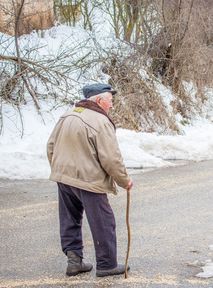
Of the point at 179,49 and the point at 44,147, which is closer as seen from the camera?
the point at 44,147

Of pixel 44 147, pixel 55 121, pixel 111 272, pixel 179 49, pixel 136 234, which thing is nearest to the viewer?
pixel 111 272

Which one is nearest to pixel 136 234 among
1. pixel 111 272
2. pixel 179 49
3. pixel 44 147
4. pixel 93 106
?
pixel 111 272

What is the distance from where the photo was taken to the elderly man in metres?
4.69

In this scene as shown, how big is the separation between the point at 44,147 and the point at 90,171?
263 inches

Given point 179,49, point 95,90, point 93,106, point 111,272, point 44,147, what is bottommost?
point 44,147

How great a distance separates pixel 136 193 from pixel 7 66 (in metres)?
6.42

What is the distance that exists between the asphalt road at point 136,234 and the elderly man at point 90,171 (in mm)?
316

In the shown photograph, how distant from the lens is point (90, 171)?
4.71 metres

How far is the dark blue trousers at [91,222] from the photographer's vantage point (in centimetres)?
477

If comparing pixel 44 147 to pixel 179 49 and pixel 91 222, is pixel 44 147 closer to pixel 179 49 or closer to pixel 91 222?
pixel 91 222

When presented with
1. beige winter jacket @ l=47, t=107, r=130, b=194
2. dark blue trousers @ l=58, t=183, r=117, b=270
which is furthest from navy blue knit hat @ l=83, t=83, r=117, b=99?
dark blue trousers @ l=58, t=183, r=117, b=270

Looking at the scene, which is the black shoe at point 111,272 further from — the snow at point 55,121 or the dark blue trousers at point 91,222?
the snow at point 55,121

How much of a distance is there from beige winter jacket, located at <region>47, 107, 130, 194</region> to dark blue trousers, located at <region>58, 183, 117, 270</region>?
0.34 feet

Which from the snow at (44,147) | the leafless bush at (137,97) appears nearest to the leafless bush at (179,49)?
the leafless bush at (137,97)
